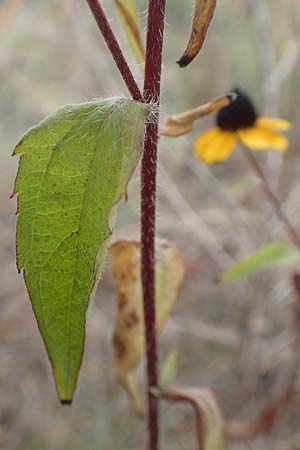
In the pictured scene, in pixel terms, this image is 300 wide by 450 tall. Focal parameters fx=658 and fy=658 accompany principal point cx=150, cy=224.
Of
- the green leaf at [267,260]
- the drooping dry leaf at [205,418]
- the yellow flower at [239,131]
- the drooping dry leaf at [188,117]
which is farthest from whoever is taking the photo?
the yellow flower at [239,131]

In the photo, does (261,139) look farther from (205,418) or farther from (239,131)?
(205,418)

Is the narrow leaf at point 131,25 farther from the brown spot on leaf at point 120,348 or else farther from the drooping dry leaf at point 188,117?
the brown spot on leaf at point 120,348

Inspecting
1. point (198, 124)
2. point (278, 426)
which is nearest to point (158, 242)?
point (278, 426)

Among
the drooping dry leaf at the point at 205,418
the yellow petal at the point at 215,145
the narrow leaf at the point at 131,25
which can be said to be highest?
the narrow leaf at the point at 131,25

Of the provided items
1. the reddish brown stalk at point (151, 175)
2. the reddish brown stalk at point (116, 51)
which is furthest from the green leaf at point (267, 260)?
the reddish brown stalk at point (116, 51)

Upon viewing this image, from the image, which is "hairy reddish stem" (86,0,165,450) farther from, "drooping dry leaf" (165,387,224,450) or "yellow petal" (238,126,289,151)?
"yellow petal" (238,126,289,151)

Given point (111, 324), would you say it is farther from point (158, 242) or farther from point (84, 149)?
point (84, 149)
